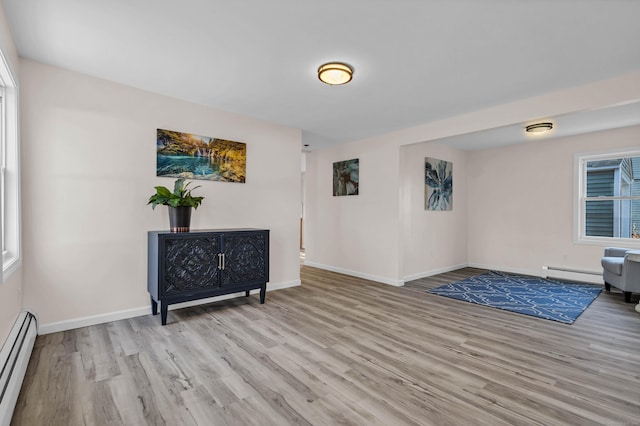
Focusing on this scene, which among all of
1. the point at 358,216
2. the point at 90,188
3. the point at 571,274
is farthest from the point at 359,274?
the point at 90,188

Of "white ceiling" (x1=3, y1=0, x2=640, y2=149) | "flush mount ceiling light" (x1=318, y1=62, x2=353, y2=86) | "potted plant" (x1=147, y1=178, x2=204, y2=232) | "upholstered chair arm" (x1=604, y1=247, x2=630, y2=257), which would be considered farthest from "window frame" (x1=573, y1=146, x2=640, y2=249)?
"potted plant" (x1=147, y1=178, x2=204, y2=232)

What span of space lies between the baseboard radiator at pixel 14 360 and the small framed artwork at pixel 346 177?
4559 millimetres

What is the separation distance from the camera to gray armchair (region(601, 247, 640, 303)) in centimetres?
389

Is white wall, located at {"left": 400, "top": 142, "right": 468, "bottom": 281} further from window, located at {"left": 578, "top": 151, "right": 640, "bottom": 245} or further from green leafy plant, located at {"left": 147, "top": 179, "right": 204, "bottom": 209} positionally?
green leafy plant, located at {"left": 147, "top": 179, "right": 204, "bottom": 209}

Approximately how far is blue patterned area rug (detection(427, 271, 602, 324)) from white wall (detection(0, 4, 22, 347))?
4520mm

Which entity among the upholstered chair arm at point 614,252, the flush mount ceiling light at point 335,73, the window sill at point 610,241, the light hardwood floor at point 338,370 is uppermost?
the flush mount ceiling light at point 335,73

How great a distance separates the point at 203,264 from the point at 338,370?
1862mm

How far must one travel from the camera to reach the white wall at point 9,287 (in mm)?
2067

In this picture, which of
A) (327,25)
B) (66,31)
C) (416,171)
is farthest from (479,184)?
(66,31)

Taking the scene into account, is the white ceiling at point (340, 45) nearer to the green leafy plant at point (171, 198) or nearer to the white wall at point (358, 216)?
the green leafy plant at point (171, 198)

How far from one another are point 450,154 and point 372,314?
412 cm

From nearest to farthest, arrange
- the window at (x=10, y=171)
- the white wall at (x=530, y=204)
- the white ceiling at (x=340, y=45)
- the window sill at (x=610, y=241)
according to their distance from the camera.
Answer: the white ceiling at (x=340, y=45) → the window at (x=10, y=171) → the window sill at (x=610, y=241) → the white wall at (x=530, y=204)

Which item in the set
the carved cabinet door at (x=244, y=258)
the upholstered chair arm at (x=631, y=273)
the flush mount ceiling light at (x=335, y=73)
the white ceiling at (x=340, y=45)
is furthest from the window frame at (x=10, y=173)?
the upholstered chair arm at (x=631, y=273)

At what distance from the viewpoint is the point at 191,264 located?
10.8 feet
